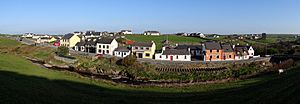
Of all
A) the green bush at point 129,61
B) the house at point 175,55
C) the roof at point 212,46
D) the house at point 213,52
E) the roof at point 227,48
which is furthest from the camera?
the roof at point 227,48

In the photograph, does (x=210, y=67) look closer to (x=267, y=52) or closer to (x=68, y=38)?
(x=267, y=52)

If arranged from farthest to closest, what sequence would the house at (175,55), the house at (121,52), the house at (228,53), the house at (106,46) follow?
the house at (106,46)
the house at (121,52)
the house at (228,53)
the house at (175,55)

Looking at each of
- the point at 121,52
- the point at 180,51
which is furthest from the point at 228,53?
the point at 121,52

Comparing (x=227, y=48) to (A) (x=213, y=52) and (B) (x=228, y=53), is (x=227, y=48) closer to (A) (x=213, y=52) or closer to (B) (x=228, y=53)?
(B) (x=228, y=53)

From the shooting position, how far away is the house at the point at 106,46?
105625mm

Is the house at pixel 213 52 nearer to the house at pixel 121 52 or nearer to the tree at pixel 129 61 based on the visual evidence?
the tree at pixel 129 61

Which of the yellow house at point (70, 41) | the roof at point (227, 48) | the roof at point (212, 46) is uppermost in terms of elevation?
the yellow house at point (70, 41)

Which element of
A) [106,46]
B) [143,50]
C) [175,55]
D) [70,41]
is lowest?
[175,55]

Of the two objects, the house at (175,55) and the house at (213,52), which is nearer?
the house at (213,52)

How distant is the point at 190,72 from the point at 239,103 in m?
47.6

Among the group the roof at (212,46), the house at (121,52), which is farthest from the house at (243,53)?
the house at (121,52)

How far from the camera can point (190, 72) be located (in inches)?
2980

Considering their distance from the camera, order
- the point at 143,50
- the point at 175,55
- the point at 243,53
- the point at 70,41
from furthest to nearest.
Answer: the point at 70,41 → the point at 143,50 → the point at 243,53 → the point at 175,55

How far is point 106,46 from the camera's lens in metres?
107
